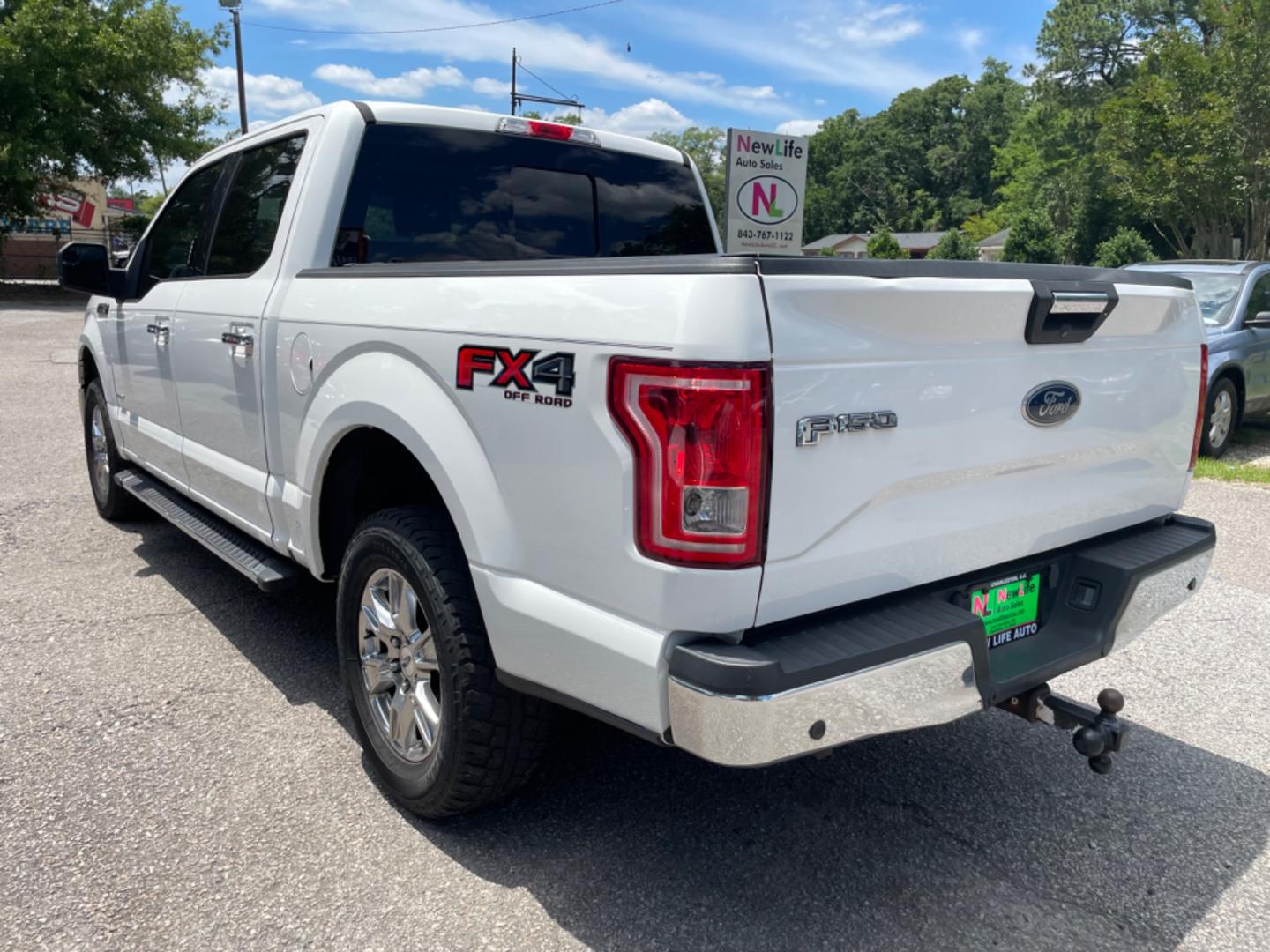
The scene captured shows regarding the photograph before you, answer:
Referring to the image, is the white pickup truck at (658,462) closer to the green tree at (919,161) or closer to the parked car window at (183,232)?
the parked car window at (183,232)

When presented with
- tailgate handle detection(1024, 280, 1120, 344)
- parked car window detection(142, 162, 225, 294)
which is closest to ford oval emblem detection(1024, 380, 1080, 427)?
tailgate handle detection(1024, 280, 1120, 344)

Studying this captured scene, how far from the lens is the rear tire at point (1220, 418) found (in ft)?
29.4

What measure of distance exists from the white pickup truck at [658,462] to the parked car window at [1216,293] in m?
7.34

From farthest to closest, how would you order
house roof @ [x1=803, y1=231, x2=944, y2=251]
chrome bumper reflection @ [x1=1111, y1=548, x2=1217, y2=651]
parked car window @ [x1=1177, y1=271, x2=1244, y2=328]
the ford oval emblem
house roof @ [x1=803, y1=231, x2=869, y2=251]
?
house roof @ [x1=803, y1=231, x2=869, y2=251], house roof @ [x1=803, y1=231, x2=944, y2=251], parked car window @ [x1=1177, y1=271, x2=1244, y2=328], chrome bumper reflection @ [x1=1111, y1=548, x2=1217, y2=651], the ford oval emblem

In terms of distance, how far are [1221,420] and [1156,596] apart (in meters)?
7.36

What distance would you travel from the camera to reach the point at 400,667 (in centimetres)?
296

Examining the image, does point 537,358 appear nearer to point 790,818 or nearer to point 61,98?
point 790,818

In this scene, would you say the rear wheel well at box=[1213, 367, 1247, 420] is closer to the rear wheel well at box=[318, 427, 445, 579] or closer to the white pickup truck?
the white pickup truck

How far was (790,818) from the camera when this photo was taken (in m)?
2.98

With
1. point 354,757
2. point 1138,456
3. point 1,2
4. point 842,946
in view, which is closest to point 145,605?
point 354,757

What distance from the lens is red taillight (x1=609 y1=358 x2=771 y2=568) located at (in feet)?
6.47

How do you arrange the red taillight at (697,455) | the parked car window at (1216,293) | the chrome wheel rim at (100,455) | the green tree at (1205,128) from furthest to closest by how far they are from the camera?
the green tree at (1205,128), the parked car window at (1216,293), the chrome wheel rim at (100,455), the red taillight at (697,455)

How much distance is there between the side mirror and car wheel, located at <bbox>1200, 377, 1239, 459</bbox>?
27.9 feet

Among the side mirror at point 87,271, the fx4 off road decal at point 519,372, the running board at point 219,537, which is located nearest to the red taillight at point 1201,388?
the fx4 off road decal at point 519,372
